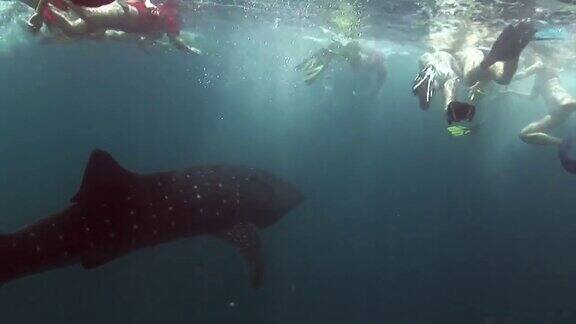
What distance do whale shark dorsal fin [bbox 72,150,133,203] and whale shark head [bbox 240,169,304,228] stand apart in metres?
3.32

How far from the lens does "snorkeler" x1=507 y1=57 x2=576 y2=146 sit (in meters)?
13.8

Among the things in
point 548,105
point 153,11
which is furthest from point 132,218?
point 548,105

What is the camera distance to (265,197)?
11.2 metres

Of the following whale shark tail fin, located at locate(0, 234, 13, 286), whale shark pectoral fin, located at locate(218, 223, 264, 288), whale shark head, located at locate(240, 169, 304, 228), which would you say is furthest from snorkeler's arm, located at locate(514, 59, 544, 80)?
whale shark tail fin, located at locate(0, 234, 13, 286)

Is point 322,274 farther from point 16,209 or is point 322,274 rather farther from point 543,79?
point 16,209

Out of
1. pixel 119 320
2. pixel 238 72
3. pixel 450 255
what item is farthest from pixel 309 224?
pixel 238 72

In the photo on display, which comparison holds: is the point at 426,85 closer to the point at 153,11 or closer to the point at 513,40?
the point at 513,40

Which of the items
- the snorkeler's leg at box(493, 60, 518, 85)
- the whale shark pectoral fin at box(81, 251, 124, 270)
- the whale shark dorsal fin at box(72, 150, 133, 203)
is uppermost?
the snorkeler's leg at box(493, 60, 518, 85)

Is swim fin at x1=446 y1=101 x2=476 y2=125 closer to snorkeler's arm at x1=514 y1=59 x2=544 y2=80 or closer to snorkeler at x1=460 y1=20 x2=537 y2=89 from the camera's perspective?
snorkeler at x1=460 y1=20 x2=537 y2=89

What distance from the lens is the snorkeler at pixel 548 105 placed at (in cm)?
1380

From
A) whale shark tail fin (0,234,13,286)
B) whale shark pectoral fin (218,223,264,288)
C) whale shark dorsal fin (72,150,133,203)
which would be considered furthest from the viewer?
whale shark pectoral fin (218,223,264,288)

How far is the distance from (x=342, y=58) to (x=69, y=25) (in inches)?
566

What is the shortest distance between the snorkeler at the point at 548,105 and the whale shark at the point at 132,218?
28.6ft

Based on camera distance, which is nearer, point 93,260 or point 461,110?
point 461,110
